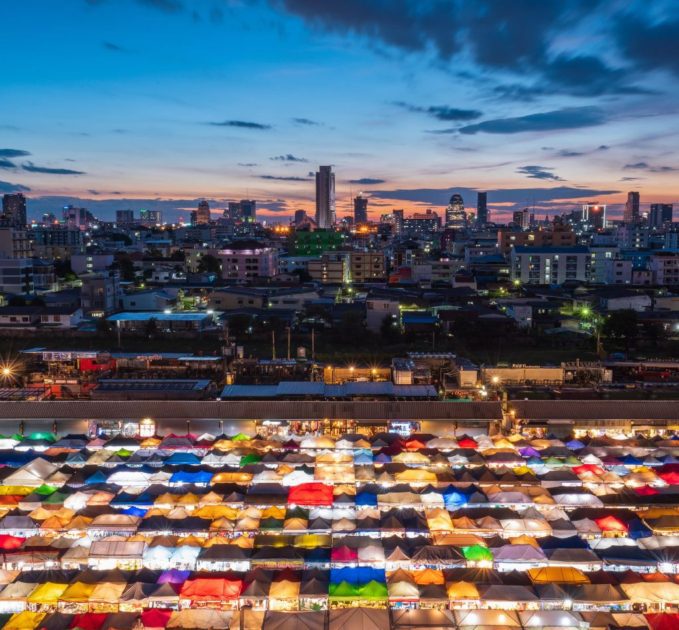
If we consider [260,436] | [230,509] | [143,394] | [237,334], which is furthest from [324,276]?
[230,509]

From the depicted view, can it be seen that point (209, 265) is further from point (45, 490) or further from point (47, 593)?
point (47, 593)

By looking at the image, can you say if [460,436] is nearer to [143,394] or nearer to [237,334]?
[143,394]

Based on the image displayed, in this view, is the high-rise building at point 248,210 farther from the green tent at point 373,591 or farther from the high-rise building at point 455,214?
the green tent at point 373,591

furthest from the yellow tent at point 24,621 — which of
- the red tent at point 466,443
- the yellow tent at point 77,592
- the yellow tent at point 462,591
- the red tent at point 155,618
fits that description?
the red tent at point 466,443

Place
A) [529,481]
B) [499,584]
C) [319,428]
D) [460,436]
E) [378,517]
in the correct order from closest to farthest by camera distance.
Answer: [499,584]
[378,517]
[529,481]
[460,436]
[319,428]

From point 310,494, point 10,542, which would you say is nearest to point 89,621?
point 10,542
